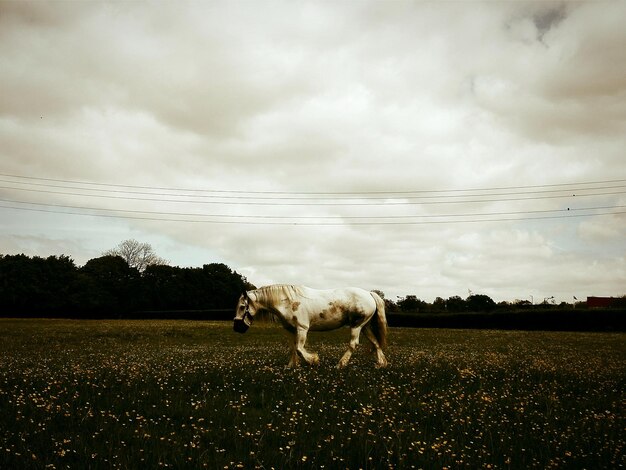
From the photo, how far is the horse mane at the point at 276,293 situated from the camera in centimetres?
1410

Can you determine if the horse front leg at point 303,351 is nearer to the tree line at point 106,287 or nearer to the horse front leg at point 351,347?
the horse front leg at point 351,347

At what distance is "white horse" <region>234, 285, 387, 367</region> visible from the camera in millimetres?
13859

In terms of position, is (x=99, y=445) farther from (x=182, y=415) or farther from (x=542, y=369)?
(x=542, y=369)

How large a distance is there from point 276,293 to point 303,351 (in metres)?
2.10

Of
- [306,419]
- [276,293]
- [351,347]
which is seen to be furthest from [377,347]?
[306,419]

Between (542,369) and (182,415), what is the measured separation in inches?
444

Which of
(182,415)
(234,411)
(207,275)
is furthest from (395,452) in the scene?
(207,275)

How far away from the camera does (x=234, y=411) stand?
791 cm

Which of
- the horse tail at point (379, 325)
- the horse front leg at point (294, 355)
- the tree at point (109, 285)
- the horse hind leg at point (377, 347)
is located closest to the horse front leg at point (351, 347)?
the horse hind leg at point (377, 347)

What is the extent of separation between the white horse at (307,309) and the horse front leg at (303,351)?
0.03 meters

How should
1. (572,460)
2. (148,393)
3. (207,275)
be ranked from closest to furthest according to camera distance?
(572,460) → (148,393) → (207,275)

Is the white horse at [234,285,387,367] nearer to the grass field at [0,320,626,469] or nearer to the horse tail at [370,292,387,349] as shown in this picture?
the horse tail at [370,292,387,349]

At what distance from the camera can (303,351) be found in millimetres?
13125

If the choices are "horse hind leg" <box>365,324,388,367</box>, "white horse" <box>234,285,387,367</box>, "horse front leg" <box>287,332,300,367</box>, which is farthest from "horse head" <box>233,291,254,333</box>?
"horse hind leg" <box>365,324,388,367</box>
